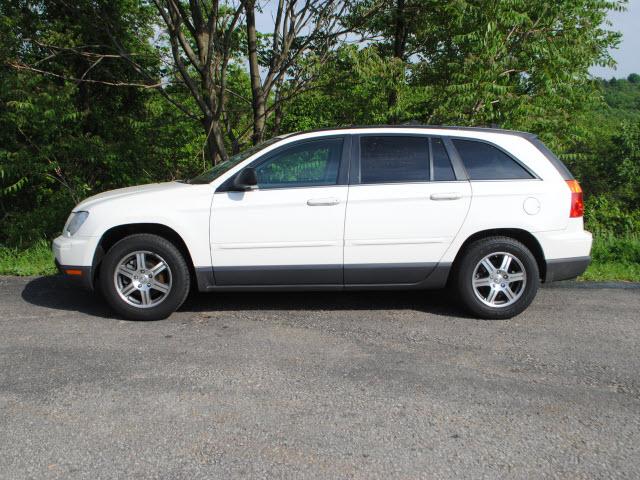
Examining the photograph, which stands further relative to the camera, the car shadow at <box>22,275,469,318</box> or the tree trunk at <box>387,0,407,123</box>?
the tree trunk at <box>387,0,407,123</box>

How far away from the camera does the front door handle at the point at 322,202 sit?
17.6 feet

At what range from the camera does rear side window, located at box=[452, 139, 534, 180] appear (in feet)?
18.3

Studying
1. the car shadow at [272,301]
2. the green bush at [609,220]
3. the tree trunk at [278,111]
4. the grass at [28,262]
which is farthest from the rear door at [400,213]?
the green bush at [609,220]

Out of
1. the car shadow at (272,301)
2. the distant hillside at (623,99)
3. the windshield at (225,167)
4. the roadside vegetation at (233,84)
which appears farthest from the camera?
the distant hillside at (623,99)

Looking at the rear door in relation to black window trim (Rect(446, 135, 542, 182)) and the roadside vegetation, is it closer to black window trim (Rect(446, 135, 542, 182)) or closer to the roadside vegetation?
black window trim (Rect(446, 135, 542, 182))

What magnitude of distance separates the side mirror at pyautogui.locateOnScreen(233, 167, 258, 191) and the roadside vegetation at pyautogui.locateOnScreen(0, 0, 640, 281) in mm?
3685

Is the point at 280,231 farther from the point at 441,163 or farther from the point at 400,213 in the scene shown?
the point at 441,163

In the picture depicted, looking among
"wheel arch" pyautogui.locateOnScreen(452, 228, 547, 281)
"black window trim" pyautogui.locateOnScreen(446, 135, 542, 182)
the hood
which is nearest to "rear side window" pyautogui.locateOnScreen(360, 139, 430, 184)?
"black window trim" pyautogui.locateOnScreen(446, 135, 542, 182)

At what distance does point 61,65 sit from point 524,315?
992 centimetres

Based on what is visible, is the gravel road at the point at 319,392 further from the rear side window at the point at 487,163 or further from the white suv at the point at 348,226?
the rear side window at the point at 487,163

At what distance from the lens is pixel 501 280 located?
554 cm

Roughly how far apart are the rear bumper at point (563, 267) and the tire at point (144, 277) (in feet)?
10.6

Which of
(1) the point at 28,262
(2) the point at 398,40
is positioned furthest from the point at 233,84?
(1) the point at 28,262

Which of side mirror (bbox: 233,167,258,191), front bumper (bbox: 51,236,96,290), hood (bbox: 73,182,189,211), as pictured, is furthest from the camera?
hood (bbox: 73,182,189,211)
